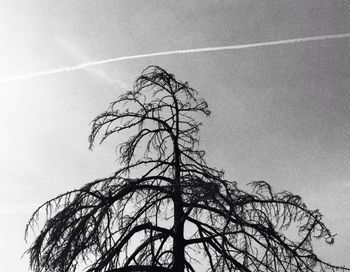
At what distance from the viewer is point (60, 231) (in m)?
6.11

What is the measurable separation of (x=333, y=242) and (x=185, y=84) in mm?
3844

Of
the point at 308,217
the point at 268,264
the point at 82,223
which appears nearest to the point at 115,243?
the point at 82,223

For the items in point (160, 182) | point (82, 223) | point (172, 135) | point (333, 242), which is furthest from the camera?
point (172, 135)

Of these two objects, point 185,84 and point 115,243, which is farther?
point 185,84

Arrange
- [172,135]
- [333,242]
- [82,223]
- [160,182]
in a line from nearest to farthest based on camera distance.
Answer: [82,223], [333,242], [160,182], [172,135]

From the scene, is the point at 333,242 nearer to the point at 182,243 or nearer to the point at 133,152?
the point at 182,243

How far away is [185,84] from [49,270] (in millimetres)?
4087

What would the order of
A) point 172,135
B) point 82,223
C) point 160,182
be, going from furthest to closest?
point 172,135 → point 160,182 → point 82,223

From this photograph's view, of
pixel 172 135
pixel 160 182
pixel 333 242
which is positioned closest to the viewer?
pixel 333 242

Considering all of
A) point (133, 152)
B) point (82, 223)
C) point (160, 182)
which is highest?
point (133, 152)

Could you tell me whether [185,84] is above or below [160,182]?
above

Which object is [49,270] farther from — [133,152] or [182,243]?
[133,152]

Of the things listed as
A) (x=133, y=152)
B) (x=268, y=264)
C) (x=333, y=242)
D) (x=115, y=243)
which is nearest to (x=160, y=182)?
(x=133, y=152)

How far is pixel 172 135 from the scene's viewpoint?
296 inches
